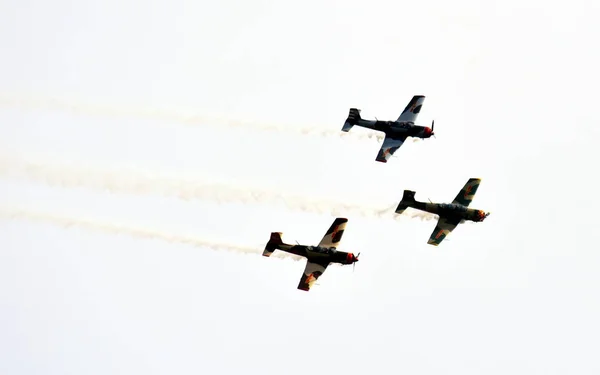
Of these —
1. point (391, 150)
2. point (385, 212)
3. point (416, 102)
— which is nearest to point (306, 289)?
point (385, 212)

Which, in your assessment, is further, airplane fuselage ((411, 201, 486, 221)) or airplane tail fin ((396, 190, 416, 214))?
airplane fuselage ((411, 201, 486, 221))

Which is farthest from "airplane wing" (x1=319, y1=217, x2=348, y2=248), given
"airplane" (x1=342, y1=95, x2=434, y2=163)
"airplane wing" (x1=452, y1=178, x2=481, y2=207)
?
"airplane wing" (x1=452, y1=178, x2=481, y2=207)

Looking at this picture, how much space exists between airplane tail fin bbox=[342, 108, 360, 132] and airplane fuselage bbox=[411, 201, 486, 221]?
28.5 ft

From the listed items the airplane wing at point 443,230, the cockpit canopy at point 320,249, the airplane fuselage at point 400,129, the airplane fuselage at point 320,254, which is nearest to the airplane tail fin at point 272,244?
the airplane fuselage at point 320,254

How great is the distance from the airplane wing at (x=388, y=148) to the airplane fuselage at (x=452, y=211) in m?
5.27

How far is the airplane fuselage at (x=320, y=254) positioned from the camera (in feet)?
235

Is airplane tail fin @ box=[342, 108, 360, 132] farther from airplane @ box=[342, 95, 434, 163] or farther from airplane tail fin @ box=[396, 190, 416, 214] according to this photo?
airplane tail fin @ box=[396, 190, 416, 214]

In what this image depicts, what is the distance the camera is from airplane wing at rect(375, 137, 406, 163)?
78.3m

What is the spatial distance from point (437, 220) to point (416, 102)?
34.8 feet

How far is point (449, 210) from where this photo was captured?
245ft

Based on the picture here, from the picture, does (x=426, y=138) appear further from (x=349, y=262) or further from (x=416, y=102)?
(x=349, y=262)

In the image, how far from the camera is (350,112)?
261ft

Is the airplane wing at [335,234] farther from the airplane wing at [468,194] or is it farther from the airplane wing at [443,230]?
the airplane wing at [468,194]

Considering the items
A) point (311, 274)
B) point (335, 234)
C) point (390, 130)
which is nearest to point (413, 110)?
point (390, 130)
